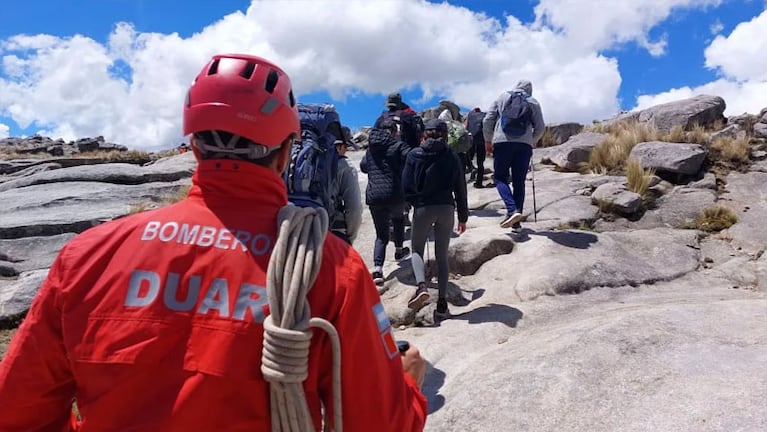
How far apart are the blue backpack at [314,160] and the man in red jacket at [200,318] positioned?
2.88m

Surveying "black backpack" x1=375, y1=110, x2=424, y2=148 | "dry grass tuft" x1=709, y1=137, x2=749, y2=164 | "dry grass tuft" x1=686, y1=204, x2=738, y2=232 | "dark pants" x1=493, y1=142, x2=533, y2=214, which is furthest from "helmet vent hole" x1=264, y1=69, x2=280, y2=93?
"dry grass tuft" x1=709, y1=137, x2=749, y2=164

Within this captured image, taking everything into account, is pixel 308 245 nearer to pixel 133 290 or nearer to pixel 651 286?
pixel 133 290

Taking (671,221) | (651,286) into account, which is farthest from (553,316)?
(671,221)

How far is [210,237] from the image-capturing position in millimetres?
1465

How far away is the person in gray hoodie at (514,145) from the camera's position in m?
8.05

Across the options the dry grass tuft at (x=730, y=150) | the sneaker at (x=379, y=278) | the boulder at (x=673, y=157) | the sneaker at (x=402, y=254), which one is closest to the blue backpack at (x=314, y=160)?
the sneaker at (x=379, y=278)

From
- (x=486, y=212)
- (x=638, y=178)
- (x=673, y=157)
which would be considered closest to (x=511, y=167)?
(x=486, y=212)

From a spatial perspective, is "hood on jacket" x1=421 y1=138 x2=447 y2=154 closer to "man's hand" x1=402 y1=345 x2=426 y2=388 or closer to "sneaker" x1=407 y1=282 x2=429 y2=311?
"sneaker" x1=407 y1=282 x2=429 y2=311

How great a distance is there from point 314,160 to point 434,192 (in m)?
1.85

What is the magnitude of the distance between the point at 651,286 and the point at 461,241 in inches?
95.2

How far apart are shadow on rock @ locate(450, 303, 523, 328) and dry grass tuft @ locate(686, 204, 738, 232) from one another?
3.98 m

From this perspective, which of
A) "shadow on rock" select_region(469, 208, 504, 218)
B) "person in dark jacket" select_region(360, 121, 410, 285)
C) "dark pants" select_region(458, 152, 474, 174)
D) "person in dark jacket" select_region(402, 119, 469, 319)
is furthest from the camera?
"dark pants" select_region(458, 152, 474, 174)

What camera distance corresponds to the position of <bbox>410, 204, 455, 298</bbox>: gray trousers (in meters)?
6.22

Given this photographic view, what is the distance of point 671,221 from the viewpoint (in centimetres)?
912
